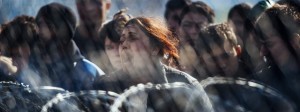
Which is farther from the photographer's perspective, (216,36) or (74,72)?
(74,72)

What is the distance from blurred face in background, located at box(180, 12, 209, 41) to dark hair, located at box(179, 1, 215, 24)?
2 centimetres

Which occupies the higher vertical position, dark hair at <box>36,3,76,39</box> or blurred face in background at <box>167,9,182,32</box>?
dark hair at <box>36,3,76,39</box>

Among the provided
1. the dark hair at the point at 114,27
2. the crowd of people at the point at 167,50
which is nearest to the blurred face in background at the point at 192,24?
the crowd of people at the point at 167,50

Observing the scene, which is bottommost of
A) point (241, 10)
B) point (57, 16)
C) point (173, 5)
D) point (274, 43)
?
point (274, 43)

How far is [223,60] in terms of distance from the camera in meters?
2.54

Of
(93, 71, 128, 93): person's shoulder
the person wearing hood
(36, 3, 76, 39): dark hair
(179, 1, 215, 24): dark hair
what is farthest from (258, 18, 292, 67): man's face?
(36, 3, 76, 39): dark hair

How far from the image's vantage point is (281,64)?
2277mm

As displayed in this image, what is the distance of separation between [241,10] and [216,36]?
330mm

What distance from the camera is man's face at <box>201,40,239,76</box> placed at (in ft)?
8.29

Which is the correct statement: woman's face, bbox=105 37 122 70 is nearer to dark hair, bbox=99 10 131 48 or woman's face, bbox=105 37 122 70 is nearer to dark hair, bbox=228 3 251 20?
dark hair, bbox=99 10 131 48

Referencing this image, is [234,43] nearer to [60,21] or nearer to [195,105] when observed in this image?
[195,105]

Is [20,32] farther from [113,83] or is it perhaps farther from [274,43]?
[274,43]

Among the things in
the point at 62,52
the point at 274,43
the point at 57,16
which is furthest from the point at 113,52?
the point at 274,43

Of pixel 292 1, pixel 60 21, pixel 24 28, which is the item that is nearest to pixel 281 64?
pixel 292 1
